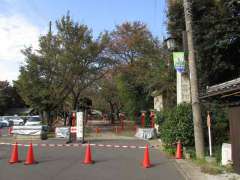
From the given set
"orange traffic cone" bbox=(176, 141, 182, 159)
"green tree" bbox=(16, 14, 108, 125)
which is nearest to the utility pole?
"orange traffic cone" bbox=(176, 141, 182, 159)

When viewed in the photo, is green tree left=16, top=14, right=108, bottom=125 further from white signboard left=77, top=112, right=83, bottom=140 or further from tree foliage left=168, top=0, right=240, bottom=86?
tree foliage left=168, top=0, right=240, bottom=86

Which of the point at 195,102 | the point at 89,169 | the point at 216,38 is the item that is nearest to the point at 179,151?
the point at 195,102

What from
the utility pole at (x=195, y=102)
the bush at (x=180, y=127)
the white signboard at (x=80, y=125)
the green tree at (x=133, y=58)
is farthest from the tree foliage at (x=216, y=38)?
the green tree at (x=133, y=58)

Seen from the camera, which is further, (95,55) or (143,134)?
(95,55)

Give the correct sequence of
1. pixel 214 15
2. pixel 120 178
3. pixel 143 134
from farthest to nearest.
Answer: pixel 143 134
pixel 214 15
pixel 120 178

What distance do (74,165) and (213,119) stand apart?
6745 millimetres

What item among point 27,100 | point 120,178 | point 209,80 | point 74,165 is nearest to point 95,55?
Answer: point 27,100

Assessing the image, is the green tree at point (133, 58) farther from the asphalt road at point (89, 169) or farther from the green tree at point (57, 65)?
the asphalt road at point (89, 169)

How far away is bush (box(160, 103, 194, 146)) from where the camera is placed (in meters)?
17.4

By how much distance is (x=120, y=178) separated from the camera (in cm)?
1166

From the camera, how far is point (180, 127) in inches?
686

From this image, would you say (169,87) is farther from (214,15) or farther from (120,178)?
(120,178)

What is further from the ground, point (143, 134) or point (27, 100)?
point (27, 100)

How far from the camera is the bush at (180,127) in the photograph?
1742 centimetres
